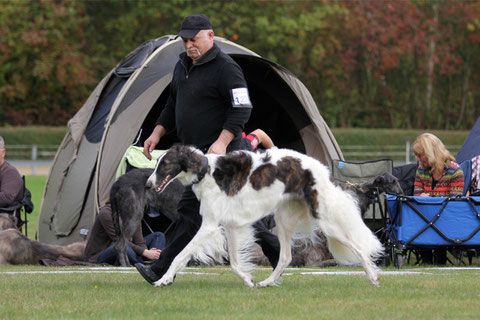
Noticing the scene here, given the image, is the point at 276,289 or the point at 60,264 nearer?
the point at 276,289

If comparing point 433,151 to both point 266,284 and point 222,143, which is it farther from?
point 222,143

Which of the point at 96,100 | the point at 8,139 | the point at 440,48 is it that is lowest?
the point at 8,139

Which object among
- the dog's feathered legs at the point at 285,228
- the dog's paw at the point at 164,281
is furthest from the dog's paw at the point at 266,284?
the dog's paw at the point at 164,281

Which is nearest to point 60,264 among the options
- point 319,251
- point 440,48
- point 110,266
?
point 110,266

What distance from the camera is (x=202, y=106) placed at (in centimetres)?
571

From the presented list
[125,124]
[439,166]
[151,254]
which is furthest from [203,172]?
[125,124]

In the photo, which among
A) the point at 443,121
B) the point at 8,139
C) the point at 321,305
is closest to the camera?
the point at 321,305

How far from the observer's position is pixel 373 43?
32.8 meters

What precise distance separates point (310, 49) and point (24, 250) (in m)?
25.7

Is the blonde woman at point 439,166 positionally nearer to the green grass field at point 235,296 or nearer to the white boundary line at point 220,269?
the white boundary line at point 220,269

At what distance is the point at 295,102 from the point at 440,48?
24.9 m

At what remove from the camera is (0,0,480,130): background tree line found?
2945 centimetres

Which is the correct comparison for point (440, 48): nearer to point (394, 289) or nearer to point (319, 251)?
point (319, 251)

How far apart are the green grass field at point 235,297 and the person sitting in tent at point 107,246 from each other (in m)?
1.20
